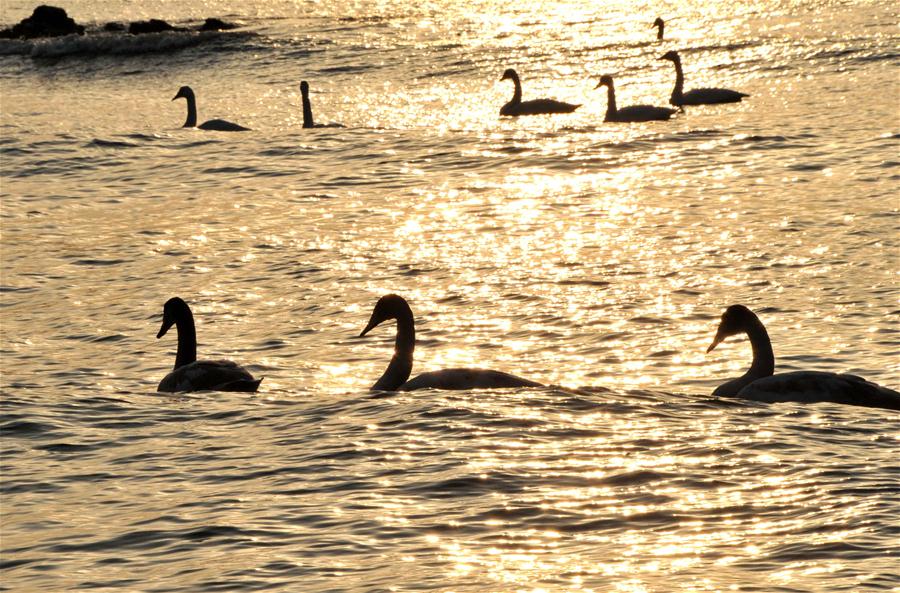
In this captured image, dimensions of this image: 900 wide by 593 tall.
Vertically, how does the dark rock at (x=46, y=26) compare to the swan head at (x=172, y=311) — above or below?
above

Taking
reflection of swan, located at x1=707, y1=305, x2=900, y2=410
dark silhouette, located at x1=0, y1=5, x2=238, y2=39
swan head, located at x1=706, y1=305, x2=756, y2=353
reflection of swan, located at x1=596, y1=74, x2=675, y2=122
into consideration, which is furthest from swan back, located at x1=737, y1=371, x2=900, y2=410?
dark silhouette, located at x1=0, y1=5, x2=238, y2=39

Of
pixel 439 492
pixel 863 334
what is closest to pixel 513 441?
pixel 439 492

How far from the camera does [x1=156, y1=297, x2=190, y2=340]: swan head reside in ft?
50.2

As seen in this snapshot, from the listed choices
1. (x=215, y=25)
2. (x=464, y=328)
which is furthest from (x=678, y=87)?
(x=215, y=25)

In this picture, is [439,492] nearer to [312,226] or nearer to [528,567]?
[528,567]

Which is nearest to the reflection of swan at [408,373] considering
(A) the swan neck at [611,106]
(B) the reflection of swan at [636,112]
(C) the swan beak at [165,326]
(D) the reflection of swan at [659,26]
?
(C) the swan beak at [165,326]

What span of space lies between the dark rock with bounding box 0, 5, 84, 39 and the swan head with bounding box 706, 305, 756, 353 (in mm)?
42672

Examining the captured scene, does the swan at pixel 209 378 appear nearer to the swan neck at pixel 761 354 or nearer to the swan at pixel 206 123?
the swan neck at pixel 761 354

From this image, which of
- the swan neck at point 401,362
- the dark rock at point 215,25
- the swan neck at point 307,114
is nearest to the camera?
the swan neck at point 401,362

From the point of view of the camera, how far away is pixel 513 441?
1168 centimetres

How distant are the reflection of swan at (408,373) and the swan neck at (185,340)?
1.75 metres

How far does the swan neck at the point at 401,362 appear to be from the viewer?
13898mm

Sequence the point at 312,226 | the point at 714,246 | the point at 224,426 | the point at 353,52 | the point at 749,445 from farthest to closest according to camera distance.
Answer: the point at 353,52, the point at 312,226, the point at 714,246, the point at 224,426, the point at 749,445

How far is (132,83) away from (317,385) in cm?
3204
